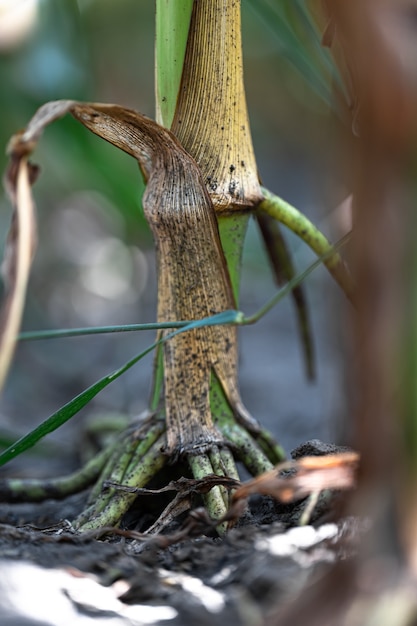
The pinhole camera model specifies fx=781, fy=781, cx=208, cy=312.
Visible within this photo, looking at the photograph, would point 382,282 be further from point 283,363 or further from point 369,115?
point 283,363

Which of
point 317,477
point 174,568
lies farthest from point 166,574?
point 317,477

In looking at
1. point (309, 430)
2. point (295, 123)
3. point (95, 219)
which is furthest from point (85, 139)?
point (295, 123)

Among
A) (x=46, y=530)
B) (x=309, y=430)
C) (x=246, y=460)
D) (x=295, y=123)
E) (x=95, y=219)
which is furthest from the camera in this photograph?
(x=295, y=123)

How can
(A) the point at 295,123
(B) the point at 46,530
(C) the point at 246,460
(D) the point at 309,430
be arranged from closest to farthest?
(B) the point at 46,530 → (C) the point at 246,460 → (D) the point at 309,430 → (A) the point at 295,123

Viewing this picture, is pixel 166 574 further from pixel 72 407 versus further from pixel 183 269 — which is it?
pixel 183 269

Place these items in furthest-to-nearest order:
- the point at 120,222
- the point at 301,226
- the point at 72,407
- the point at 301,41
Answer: the point at 120,222, the point at 301,41, the point at 301,226, the point at 72,407
